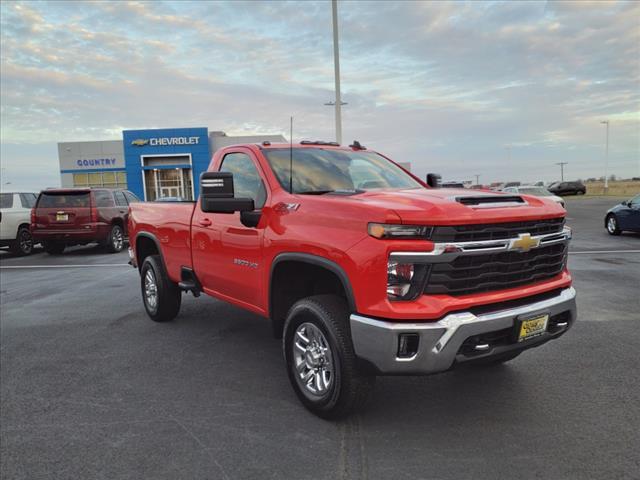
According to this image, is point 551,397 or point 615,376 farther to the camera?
point 615,376

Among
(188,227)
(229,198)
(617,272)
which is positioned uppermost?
(229,198)

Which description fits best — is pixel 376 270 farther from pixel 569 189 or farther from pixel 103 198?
pixel 569 189

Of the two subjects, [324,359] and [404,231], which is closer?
[404,231]

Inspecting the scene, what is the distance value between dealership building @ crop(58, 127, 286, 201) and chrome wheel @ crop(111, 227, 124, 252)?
99.6 feet

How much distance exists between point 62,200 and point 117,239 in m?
1.84

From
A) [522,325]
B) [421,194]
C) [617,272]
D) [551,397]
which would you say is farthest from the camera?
[617,272]

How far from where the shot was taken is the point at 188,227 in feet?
16.6

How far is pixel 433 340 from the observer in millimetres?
2801

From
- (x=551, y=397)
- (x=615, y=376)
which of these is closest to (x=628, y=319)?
(x=615, y=376)

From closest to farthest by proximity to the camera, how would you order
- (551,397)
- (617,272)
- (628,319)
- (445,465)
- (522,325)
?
(445,465)
(522,325)
(551,397)
(628,319)
(617,272)

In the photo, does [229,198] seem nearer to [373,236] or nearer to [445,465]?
[373,236]

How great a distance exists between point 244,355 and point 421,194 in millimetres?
2504

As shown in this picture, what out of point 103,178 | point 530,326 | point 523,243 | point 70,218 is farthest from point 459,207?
point 103,178

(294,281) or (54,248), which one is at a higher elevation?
(294,281)
